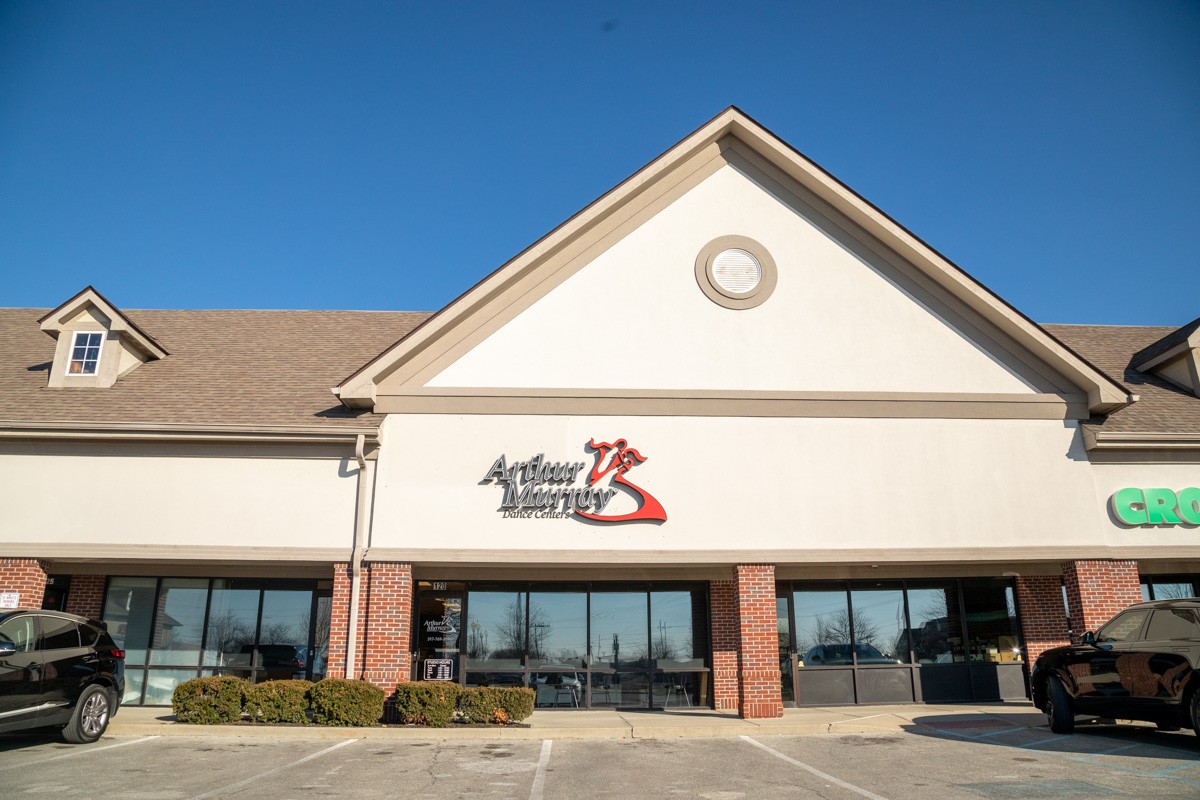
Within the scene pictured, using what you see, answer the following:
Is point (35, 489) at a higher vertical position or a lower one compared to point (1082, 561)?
higher

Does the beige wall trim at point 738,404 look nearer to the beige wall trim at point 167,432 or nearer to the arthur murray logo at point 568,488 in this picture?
the arthur murray logo at point 568,488

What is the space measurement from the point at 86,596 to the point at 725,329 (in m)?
14.6

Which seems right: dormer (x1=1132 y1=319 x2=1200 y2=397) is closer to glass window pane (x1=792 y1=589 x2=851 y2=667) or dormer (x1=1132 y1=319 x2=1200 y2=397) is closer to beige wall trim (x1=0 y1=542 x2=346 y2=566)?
glass window pane (x1=792 y1=589 x2=851 y2=667)

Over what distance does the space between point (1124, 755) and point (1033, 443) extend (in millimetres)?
7501

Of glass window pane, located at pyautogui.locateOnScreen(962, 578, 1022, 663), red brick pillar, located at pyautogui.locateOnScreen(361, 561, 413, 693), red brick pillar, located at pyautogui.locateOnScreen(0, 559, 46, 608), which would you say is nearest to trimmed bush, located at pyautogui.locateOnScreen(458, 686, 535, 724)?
red brick pillar, located at pyautogui.locateOnScreen(361, 561, 413, 693)

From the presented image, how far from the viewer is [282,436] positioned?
16.0m

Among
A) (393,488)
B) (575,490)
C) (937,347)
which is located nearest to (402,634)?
(393,488)

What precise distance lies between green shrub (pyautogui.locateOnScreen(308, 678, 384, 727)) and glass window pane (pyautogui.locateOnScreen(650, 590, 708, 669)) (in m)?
6.37

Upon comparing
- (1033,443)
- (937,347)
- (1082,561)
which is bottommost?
(1082,561)

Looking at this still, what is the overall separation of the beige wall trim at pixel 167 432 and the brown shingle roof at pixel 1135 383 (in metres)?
15.2

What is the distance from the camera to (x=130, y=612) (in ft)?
60.0

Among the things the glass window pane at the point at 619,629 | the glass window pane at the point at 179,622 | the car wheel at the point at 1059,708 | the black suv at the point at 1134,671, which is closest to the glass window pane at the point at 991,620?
the black suv at the point at 1134,671

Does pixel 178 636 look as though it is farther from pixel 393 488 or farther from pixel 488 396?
pixel 488 396

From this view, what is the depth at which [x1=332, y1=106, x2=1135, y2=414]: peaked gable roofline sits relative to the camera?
16562 mm
